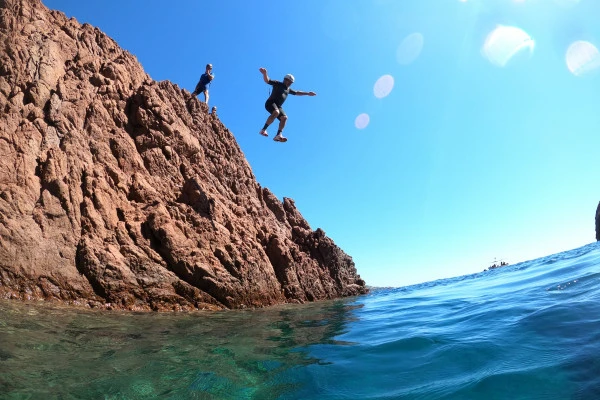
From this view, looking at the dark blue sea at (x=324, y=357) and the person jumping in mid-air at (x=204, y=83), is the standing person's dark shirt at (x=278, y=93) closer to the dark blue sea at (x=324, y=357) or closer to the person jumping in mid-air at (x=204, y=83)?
the dark blue sea at (x=324, y=357)

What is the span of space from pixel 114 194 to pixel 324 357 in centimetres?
A: 1147

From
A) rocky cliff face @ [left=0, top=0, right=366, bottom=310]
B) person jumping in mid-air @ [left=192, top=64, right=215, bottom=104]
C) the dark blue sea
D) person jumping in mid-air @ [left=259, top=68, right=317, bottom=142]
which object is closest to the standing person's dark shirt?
person jumping in mid-air @ [left=259, top=68, right=317, bottom=142]

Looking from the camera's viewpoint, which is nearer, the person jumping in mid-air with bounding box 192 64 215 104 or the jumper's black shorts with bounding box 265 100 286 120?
the jumper's black shorts with bounding box 265 100 286 120

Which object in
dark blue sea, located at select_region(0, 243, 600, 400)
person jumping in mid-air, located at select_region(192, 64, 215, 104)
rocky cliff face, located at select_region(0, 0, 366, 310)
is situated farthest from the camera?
person jumping in mid-air, located at select_region(192, 64, 215, 104)

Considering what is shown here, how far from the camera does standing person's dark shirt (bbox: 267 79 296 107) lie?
11422 millimetres

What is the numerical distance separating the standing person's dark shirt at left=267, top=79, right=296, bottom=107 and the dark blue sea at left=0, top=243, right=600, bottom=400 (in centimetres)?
759

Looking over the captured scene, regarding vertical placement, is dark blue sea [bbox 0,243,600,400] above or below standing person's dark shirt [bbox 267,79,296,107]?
below

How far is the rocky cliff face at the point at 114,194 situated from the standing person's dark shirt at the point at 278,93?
630 cm

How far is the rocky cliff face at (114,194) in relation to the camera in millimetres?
10375

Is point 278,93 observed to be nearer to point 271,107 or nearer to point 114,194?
point 271,107

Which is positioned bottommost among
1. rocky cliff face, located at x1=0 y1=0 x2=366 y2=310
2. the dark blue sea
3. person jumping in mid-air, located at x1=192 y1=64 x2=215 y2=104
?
the dark blue sea

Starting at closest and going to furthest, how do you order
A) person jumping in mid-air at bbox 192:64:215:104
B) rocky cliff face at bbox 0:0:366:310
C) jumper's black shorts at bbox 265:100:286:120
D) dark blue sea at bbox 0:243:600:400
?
dark blue sea at bbox 0:243:600:400, rocky cliff face at bbox 0:0:366:310, jumper's black shorts at bbox 265:100:286:120, person jumping in mid-air at bbox 192:64:215:104

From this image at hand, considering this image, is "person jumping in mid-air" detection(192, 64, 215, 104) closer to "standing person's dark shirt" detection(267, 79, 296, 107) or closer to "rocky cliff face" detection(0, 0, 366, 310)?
"rocky cliff face" detection(0, 0, 366, 310)

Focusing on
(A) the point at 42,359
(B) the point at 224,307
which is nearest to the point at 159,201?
(B) the point at 224,307
